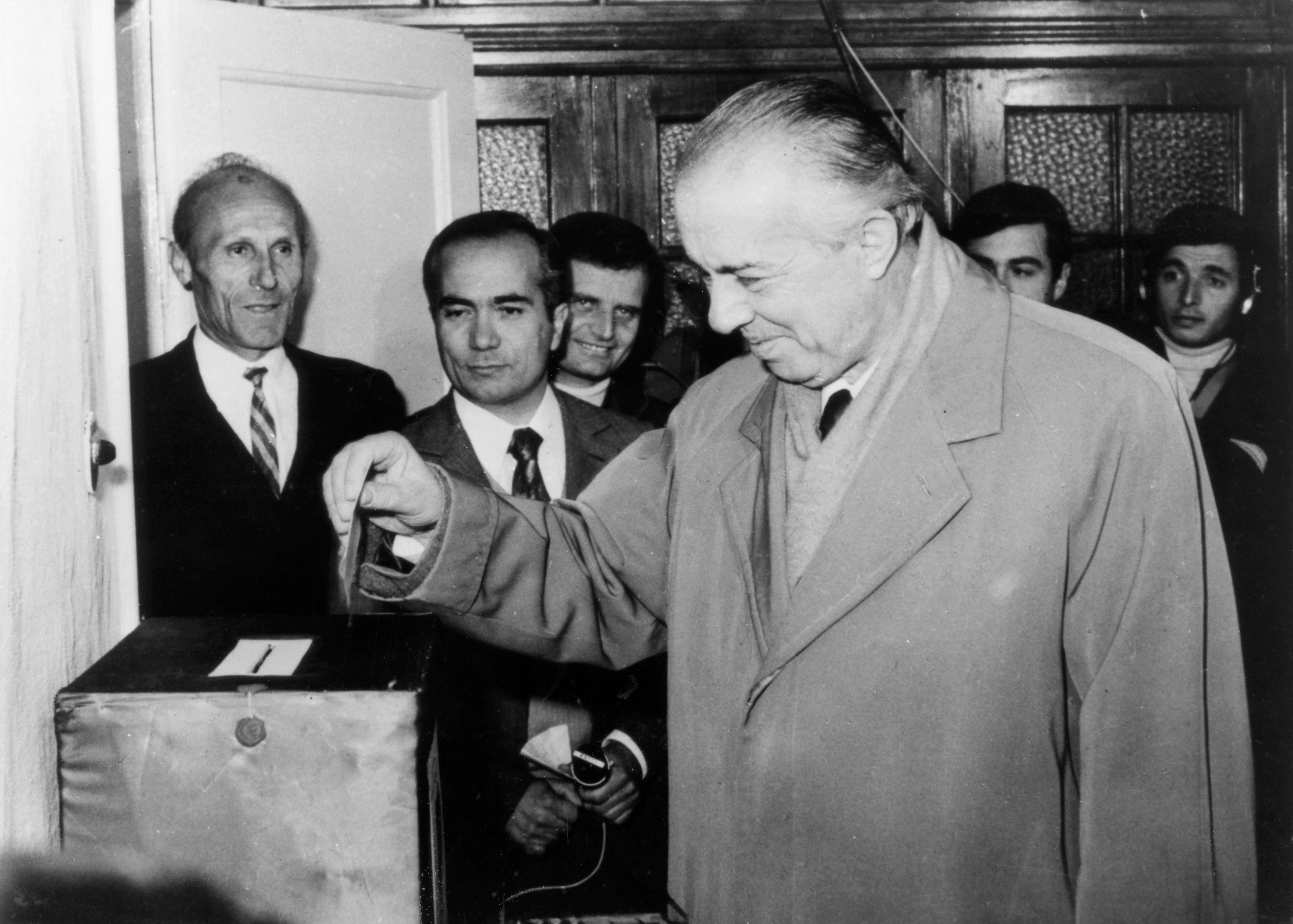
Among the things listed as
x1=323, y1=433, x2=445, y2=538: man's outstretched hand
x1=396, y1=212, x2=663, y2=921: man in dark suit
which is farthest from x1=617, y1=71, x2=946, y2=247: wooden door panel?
x1=323, y1=433, x2=445, y2=538: man's outstretched hand

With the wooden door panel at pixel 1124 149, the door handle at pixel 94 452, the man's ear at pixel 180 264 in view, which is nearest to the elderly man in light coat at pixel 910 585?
the door handle at pixel 94 452

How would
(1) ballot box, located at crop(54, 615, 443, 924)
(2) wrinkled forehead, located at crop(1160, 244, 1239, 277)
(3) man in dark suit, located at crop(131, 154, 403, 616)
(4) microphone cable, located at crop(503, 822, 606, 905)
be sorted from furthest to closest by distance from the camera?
1. (2) wrinkled forehead, located at crop(1160, 244, 1239, 277)
2. (3) man in dark suit, located at crop(131, 154, 403, 616)
3. (4) microphone cable, located at crop(503, 822, 606, 905)
4. (1) ballot box, located at crop(54, 615, 443, 924)

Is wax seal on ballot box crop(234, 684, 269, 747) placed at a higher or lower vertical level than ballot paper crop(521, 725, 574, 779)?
higher

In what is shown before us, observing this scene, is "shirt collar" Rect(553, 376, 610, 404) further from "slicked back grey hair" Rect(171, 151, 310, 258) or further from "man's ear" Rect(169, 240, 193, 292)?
"man's ear" Rect(169, 240, 193, 292)

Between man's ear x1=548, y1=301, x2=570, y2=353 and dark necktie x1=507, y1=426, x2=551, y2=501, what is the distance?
Result: 0.73 ft

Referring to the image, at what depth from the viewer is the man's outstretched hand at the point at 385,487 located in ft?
4.09

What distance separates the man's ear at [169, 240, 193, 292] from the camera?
264cm

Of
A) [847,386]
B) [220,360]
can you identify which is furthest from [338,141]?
[847,386]

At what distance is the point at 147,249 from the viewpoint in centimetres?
262

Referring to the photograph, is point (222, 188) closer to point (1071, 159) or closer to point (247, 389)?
point (247, 389)

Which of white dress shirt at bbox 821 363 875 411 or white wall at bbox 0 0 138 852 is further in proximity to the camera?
white dress shirt at bbox 821 363 875 411

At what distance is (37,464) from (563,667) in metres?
1.27

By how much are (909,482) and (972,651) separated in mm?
190

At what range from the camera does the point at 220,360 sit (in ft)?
8.70
